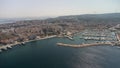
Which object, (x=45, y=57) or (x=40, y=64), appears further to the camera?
(x=45, y=57)

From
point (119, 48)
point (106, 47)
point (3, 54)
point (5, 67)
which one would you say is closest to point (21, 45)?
point (3, 54)

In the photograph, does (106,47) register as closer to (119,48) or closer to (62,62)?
(119,48)

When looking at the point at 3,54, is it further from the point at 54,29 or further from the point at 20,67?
the point at 54,29

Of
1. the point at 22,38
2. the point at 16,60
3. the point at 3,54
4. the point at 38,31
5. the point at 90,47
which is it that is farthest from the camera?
the point at 38,31

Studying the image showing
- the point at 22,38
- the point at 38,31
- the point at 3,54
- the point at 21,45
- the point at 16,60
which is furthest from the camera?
the point at 38,31

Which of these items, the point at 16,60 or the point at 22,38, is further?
the point at 22,38

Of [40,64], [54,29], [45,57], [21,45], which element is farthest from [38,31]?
[40,64]

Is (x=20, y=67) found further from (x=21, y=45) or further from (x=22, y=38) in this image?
(x=22, y=38)

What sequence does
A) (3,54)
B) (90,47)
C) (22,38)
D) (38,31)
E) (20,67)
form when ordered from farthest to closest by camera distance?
(38,31) → (22,38) → (90,47) → (3,54) → (20,67)

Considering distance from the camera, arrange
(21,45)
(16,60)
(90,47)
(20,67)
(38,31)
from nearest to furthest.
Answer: (20,67) < (16,60) < (90,47) < (21,45) < (38,31)
